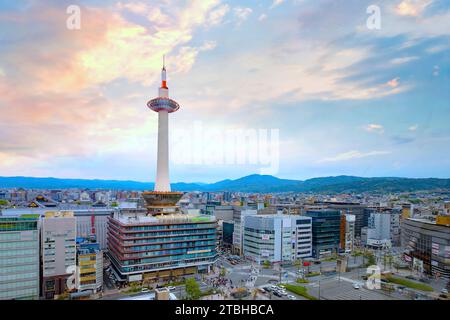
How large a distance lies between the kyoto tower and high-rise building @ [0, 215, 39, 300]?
15.8ft

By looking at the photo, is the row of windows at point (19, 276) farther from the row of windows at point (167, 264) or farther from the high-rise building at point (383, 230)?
the high-rise building at point (383, 230)

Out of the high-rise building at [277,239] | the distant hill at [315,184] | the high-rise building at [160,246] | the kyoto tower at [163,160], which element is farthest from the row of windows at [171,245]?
the distant hill at [315,184]

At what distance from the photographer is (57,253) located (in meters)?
7.37

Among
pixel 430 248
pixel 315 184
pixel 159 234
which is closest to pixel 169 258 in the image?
pixel 159 234

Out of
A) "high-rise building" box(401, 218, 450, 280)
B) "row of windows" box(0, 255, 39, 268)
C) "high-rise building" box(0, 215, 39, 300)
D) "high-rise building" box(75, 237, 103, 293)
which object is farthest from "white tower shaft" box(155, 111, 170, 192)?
"high-rise building" box(401, 218, 450, 280)

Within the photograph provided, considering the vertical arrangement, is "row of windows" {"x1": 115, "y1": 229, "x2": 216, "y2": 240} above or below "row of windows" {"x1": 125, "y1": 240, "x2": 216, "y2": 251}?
above

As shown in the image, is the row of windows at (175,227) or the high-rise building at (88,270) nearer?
the high-rise building at (88,270)

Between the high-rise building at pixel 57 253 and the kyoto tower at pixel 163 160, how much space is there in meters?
4.00

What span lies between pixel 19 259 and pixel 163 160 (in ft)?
21.5

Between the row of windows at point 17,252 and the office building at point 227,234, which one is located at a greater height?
the row of windows at point 17,252

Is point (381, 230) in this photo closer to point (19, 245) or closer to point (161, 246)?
point (161, 246)

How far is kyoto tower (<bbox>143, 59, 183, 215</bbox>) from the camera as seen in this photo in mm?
11406

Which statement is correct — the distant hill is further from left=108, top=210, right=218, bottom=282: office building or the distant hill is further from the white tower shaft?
left=108, top=210, right=218, bottom=282: office building

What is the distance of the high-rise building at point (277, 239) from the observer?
1141 centimetres
